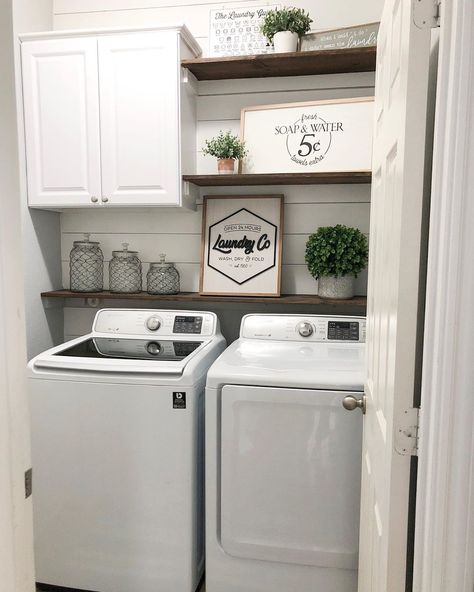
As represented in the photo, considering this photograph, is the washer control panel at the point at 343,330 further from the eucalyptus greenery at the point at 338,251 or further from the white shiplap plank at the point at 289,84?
the white shiplap plank at the point at 289,84

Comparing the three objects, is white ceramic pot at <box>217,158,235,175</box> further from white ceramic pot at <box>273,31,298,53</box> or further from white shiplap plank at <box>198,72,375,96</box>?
white ceramic pot at <box>273,31,298,53</box>

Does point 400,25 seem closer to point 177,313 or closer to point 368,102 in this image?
point 368,102

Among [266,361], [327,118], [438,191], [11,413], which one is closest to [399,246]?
[438,191]

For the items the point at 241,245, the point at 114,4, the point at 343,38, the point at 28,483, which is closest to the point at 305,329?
the point at 241,245

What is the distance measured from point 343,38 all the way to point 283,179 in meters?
0.67

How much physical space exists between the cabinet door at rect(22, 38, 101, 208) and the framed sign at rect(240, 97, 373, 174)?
73 centimetres

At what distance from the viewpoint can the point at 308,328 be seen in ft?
7.19

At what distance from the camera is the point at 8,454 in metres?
0.90

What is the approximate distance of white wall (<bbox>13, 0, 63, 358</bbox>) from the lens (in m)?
2.32

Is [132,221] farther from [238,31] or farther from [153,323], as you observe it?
[238,31]

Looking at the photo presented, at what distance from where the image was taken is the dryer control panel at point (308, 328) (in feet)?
7.11

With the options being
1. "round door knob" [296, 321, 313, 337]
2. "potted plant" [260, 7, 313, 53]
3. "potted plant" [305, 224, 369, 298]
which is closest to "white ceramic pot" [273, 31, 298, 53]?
"potted plant" [260, 7, 313, 53]

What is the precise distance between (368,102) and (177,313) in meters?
1.33

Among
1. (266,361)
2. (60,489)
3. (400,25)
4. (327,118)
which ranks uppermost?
(327,118)
